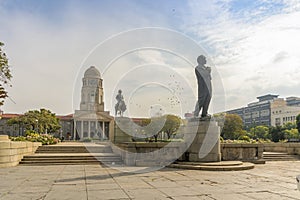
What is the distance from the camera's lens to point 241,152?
1648 cm

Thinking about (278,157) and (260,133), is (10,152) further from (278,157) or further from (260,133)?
(260,133)

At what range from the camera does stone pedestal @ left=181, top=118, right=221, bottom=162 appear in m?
14.4

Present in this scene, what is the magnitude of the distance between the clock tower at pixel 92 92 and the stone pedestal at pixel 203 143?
5287cm

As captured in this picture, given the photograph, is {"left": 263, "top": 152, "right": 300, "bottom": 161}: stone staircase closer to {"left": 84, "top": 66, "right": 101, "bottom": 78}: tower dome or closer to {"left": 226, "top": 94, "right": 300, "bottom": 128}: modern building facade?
{"left": 84, "top": 66, "right": 101, "bottom": 78}: tower dome

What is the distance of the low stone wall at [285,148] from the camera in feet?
74.6

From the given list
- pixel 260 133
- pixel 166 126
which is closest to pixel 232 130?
pixel 260 133

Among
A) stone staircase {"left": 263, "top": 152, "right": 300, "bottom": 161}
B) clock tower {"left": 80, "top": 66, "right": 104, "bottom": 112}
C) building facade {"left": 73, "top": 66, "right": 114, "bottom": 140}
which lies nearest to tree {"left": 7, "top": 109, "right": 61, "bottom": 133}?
building facade {"left": 73, "top": 66, "right": 114, "bottom": 140}

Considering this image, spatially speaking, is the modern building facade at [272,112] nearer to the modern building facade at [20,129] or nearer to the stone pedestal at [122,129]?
the modern building facade at [20,129]

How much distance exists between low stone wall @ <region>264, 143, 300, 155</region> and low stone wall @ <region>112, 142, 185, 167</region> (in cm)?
1207

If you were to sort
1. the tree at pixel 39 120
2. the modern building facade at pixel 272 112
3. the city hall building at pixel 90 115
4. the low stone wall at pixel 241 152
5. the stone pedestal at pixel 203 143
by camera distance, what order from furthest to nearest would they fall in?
1. the modern building facade at pixel 272 112
2. the tree at pixel 39 120
3. the city hall building at pixel 90 115
4. the low stone wall at pixel 241 152
5. the stone pedestal at pixel 203 143

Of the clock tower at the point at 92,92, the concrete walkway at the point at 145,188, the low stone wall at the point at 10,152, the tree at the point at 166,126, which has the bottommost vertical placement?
the concrete walkway at the point at 145,188

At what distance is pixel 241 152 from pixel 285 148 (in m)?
8.86

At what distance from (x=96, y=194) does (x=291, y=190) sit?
5.19 metres

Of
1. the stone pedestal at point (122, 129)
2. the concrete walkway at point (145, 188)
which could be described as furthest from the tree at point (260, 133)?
the concrete walkway at point (145, 188)
